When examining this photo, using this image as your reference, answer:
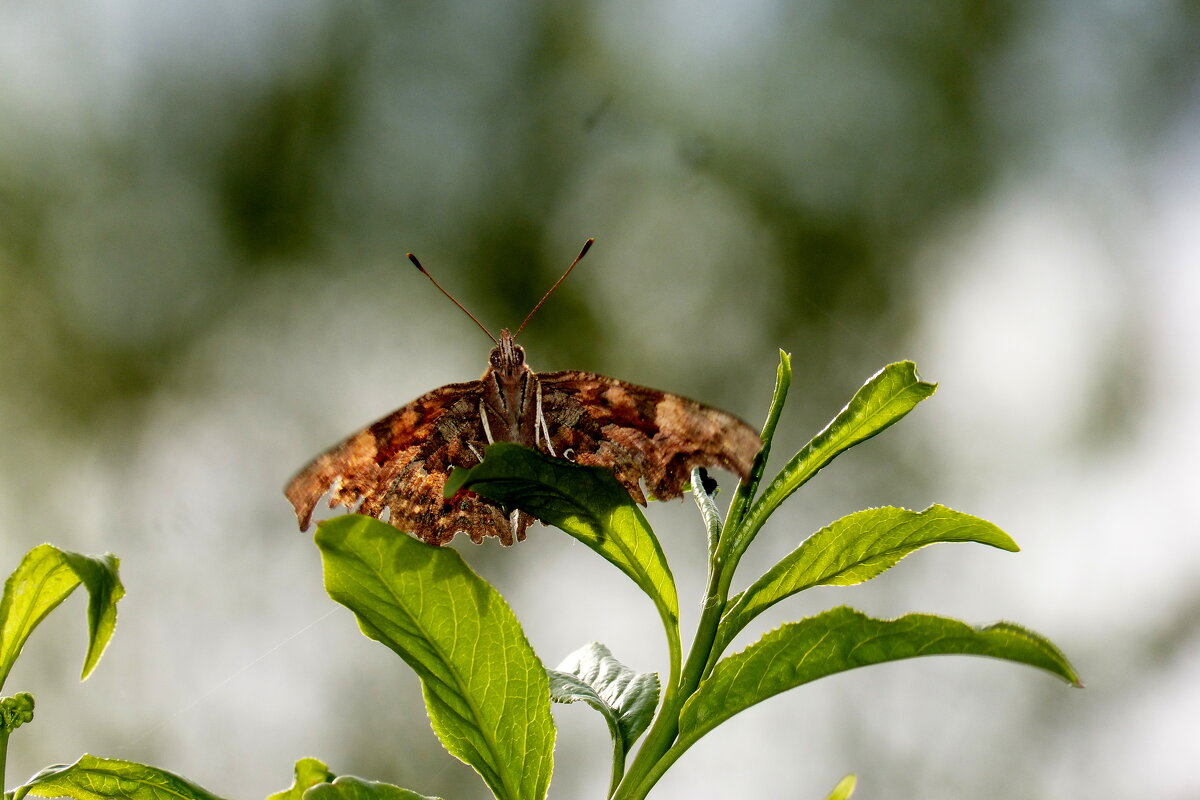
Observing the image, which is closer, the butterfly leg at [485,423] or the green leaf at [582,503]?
the green leaf at [582,503]

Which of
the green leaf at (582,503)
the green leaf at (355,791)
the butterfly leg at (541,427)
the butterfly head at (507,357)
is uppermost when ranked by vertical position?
the butterfly head at (507,357)

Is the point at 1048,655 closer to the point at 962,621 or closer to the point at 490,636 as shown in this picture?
the point at 962,621

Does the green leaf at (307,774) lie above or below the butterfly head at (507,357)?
below

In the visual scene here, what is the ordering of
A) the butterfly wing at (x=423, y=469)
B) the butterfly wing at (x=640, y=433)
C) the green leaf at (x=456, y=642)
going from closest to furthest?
1. the green leaf at (x=456, y=642)
2. the butterfly wing at (x=640, y=433)
3. the butterfly wing at (x=423, y=469)

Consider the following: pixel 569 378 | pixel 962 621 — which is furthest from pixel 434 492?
pixel 962 621

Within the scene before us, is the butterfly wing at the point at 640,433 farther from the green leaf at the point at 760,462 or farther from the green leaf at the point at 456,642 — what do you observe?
the green leaf at the point at 456,642

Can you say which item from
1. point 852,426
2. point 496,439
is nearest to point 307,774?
point 496,439

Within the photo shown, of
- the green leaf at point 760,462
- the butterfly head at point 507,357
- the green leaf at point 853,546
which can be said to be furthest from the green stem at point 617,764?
the butterfly head at point 507,357
